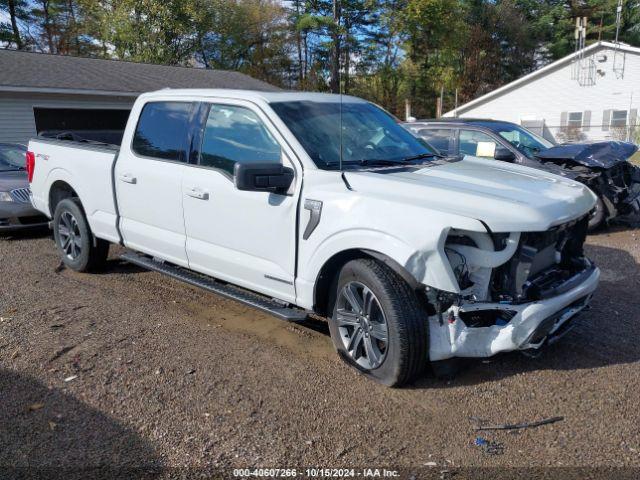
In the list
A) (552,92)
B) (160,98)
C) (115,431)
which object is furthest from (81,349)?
(552,92)

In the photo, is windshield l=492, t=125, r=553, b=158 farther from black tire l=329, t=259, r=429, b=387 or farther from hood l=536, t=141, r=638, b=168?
black tire l=329, t=259, r=429, b=387

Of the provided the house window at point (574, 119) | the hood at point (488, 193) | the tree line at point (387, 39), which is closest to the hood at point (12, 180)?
the hood at point (488, 193)

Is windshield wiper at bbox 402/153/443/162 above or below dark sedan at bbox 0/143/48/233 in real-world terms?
above

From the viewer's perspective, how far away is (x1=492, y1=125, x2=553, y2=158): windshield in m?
8.85

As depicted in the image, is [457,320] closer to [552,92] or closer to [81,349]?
[81,349]

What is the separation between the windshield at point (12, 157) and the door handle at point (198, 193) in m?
6.17

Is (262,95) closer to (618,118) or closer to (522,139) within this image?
(522,139)

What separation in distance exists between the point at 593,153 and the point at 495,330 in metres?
5.64

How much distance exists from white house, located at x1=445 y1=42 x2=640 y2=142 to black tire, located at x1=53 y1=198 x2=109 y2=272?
92.3ft

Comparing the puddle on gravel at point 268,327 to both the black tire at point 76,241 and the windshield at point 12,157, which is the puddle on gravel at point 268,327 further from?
the windshield at point 12,157

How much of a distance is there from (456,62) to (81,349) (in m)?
44.0

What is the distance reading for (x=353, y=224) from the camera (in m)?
3.70

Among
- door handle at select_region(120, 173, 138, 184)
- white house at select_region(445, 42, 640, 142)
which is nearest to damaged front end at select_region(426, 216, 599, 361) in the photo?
door handle at select_region(120, 173, 138, 184)

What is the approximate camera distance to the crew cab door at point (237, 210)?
418 cm
